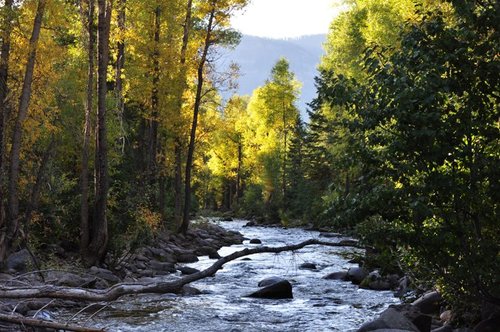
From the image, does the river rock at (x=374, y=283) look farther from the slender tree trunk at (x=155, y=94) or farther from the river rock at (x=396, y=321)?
the slender tree trunk at (x=155, y=94)

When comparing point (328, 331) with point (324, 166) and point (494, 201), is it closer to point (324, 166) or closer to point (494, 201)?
point (494, 201)

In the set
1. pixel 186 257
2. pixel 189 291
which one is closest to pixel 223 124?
pixel 186 257

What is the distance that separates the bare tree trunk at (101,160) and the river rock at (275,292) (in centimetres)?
424

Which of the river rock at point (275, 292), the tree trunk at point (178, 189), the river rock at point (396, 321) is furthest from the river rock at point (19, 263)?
the tree trunk at point (178, 189)

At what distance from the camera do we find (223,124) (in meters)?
26.5

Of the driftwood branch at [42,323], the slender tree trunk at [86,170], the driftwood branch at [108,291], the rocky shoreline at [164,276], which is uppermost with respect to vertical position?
the slender tree trunk at [86,170]

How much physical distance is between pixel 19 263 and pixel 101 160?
345 cm

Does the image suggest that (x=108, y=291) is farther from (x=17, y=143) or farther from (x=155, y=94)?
(x=155, y=94)

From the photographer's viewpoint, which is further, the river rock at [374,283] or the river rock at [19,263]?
the river rock at [374,283]

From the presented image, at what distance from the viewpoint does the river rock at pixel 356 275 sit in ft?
52.0

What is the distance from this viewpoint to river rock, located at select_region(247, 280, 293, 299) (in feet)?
44.7

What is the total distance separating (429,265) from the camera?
26.5 feet

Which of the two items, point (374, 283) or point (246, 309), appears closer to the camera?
point (246, 309)

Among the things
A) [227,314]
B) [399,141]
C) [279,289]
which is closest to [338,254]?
[279,289]
